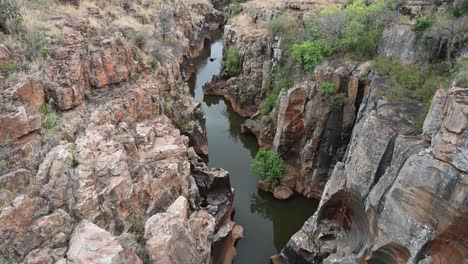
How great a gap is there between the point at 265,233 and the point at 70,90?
39.8 ft

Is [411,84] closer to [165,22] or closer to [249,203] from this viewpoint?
[249,203]

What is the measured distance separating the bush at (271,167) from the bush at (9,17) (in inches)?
563

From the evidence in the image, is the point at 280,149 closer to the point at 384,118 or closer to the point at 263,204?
the point at 263,204

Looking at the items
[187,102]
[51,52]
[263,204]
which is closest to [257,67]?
[187,102]

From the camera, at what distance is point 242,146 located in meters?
28.8

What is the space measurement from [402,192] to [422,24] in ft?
31.9

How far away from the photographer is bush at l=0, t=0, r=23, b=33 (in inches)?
671

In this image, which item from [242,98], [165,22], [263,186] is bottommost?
[263,186]

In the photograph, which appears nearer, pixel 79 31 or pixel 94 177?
pixel 94 177

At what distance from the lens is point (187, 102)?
2659 cm

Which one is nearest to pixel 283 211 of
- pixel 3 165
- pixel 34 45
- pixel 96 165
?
pixel 96 165

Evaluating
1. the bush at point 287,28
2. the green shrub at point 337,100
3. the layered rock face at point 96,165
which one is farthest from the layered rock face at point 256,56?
the layered rock face at point 96,165

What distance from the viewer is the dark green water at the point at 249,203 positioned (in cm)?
1962

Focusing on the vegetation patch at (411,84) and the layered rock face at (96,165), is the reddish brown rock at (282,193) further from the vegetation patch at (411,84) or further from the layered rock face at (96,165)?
the vegetation patch at (411,84)
